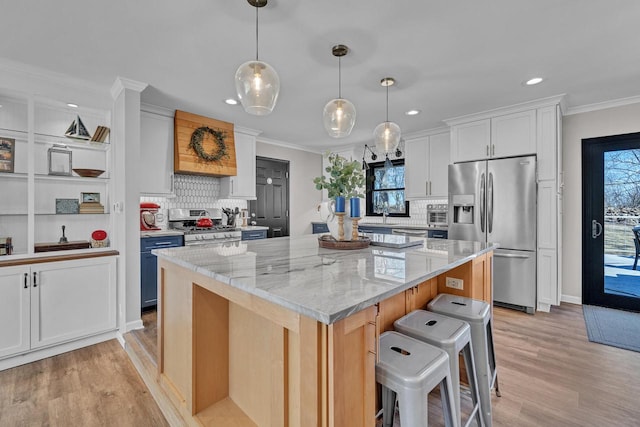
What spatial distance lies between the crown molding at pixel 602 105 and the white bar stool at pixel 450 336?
377 centimetres

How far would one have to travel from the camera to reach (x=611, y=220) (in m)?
3.56

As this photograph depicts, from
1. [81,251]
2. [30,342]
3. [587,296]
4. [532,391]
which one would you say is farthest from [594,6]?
[30,342]

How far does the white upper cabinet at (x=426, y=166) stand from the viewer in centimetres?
460

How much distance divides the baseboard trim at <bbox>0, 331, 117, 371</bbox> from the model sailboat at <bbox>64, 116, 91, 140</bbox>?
190 centimetres

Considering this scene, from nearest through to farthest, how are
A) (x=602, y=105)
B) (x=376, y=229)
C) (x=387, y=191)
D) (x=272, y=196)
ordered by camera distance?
(x=602, y=105)
(x=376, y=229)
(x=272, y=196)
(x=387, y=191)

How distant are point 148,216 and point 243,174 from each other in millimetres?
1462

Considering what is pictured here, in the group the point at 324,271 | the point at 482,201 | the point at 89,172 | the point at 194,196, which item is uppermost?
the point at 89,172

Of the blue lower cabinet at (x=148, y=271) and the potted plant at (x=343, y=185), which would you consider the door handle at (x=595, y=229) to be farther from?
the blue lower cabinet at (x=148, y=271)

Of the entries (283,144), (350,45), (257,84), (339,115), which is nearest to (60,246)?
(257,84)

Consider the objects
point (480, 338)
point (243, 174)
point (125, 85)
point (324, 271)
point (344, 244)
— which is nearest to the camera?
point (324, 271)

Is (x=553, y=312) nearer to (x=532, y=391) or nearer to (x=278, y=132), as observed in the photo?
(x=532, y=391)

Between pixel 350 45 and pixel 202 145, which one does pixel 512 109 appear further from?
pixel 202 145

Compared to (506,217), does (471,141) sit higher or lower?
higher

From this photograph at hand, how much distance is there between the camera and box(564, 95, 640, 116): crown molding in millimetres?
3393
